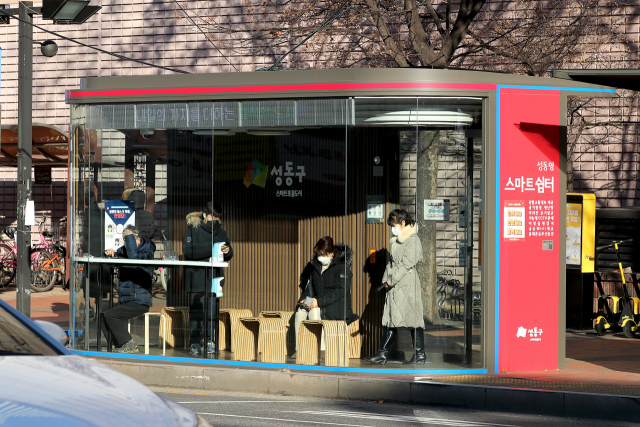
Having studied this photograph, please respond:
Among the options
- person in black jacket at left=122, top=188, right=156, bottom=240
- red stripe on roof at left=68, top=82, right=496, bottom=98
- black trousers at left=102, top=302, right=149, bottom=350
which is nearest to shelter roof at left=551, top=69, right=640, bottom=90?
red stripe on roof at left=68, top=82, right=496, bottom=98

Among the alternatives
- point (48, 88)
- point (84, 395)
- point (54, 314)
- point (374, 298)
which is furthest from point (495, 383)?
point (48, 88)

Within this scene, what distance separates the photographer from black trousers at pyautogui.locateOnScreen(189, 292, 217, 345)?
989 cm

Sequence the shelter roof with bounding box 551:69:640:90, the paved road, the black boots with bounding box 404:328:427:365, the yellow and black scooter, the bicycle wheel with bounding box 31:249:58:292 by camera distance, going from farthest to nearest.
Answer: the bicycle wheel with bounding box 31:249:58:292
the yellow and black scooter
the black boots with bounding box 404:328:427:365
the shelter roof with bounding box 551:69:640:90
the paved road

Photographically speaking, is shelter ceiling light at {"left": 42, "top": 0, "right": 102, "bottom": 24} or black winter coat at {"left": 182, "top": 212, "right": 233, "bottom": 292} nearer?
black winter coat at {"left": 182, "top": 212, "right": 233, "bottom": 292}

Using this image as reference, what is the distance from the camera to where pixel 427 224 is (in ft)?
30.2

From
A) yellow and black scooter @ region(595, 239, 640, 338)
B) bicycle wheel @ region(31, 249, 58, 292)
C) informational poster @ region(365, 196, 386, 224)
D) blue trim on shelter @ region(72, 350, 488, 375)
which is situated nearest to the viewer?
blue trim on shelter @ region(72, 350, 488, 375)

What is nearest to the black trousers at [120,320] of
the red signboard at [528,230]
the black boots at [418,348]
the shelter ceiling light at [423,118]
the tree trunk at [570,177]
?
the black boots at [418,348]

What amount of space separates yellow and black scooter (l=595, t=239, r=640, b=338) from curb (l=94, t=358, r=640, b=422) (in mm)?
Answer: 4920

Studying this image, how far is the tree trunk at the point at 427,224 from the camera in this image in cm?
914

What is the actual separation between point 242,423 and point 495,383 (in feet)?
9.06

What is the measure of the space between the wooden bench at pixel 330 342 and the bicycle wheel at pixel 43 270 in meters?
10.2

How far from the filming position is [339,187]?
32.0ft

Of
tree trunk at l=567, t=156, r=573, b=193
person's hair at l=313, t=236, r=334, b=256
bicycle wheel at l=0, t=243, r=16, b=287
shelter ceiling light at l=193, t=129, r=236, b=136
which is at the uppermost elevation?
shelter ceiling light at l=193, t=129, r=236, b=136

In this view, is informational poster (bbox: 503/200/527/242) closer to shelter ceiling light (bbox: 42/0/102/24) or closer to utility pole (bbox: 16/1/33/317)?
shelter ceiling light (bbox: 42/0/102/24)
